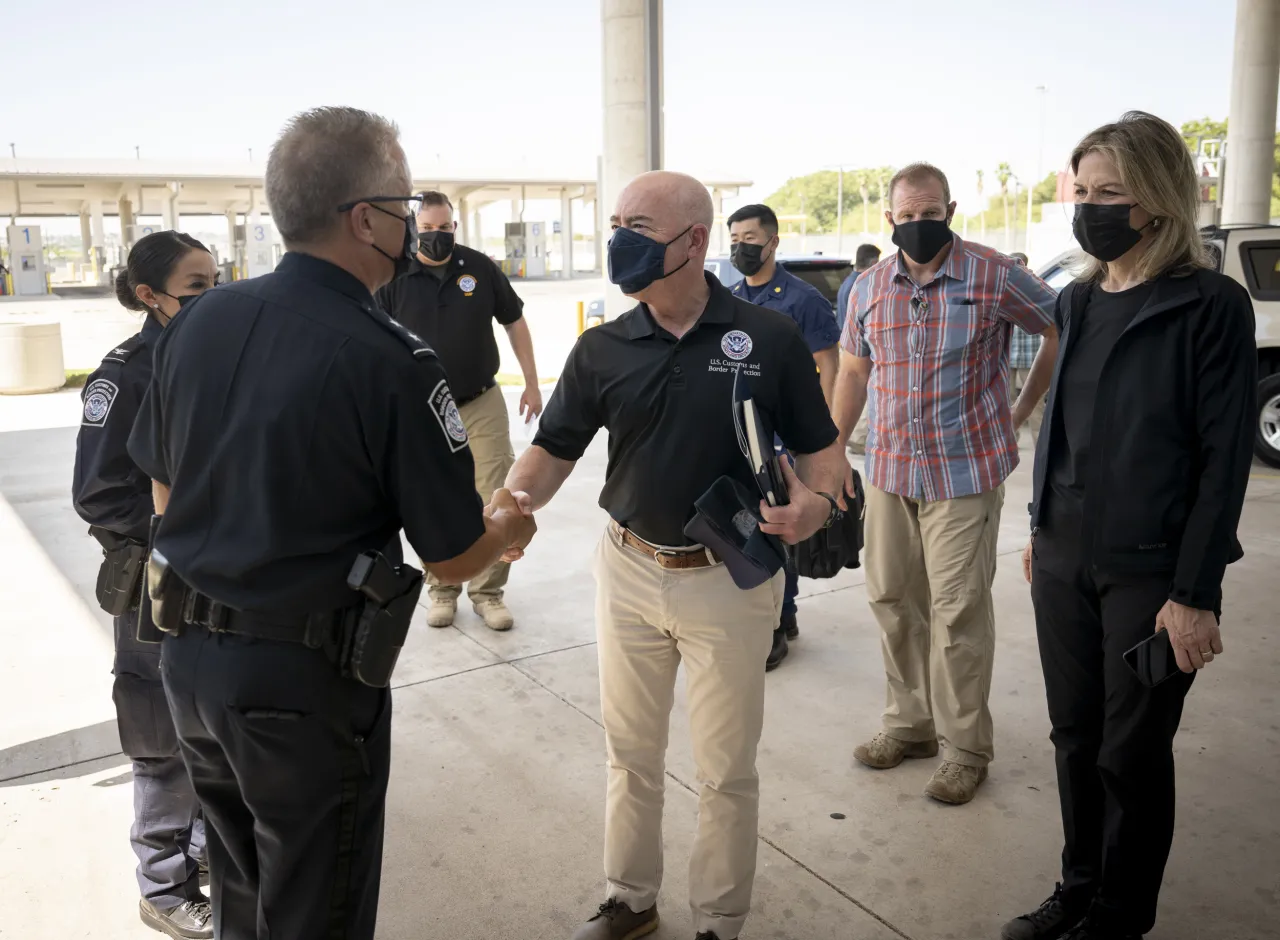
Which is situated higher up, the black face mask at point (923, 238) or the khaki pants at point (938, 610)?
the black face mask at point (923, 238)

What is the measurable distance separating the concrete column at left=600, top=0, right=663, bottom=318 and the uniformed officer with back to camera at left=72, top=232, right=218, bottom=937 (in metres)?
9.90

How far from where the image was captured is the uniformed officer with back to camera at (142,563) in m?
2.79

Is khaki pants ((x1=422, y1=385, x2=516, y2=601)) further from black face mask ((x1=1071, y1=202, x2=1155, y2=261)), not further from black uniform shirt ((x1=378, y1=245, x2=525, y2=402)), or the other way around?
black face mask ((x1=1071, y1=202, x2=1155, y2=261))

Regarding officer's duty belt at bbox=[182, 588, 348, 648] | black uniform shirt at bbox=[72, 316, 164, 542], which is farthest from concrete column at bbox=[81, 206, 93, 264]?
officer's duty belt at bbox=[182, 588, 348, 648]

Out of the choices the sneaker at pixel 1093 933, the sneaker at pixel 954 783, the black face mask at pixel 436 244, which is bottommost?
the sneaker at pixel 954 783

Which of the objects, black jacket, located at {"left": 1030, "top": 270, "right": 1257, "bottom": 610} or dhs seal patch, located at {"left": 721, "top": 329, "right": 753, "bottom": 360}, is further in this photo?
dhs seal patch, located at {"left": 721, "top": 329, "right": 753, "bottom": 360}

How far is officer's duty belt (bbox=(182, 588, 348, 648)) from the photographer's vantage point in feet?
6.30

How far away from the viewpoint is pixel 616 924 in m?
2.94

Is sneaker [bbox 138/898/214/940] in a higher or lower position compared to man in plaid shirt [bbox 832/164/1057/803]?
lower

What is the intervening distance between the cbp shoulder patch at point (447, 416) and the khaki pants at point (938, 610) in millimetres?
2201

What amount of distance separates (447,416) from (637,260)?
37.3 inches

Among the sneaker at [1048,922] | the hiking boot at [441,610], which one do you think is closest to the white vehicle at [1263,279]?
the hiking boot at [441,610]

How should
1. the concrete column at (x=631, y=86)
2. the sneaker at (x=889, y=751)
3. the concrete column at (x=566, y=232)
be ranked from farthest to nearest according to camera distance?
the concrete column at (x=566, y=232) < the concrete column at (x=631, y=86) < the sneaker at (x=889, y=751)

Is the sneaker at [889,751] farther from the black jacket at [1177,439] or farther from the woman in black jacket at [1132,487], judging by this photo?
the black jacket at [1177,439]
